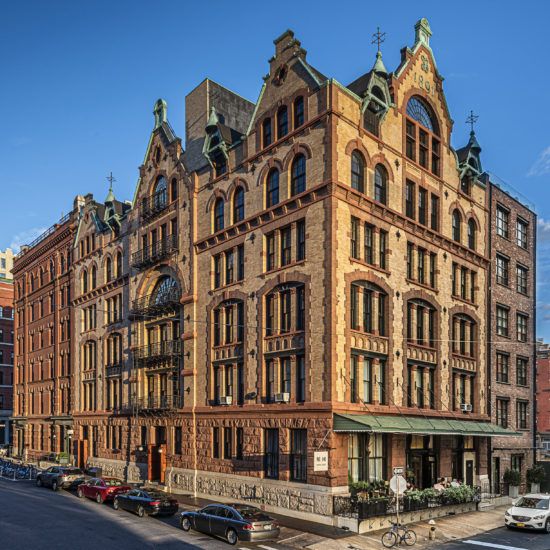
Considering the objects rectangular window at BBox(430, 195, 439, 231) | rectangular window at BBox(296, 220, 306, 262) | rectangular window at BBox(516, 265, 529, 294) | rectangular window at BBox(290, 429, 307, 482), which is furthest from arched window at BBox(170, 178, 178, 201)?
rectangular window at BBox(516, 265, 529, 294)

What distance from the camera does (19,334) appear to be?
2813 inches

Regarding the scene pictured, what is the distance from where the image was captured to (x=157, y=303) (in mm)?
43406

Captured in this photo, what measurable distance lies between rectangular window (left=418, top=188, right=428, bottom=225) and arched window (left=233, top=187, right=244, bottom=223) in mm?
10550

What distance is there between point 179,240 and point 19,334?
3928 cm

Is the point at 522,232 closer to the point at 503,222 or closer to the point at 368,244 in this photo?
the point at 503,222

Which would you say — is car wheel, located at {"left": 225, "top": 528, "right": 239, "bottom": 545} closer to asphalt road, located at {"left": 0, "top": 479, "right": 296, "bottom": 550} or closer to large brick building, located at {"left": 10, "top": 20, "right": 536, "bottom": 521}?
asphalt road, located at {"left": 0, "top": 479, "right": 296, "bottom": 550}

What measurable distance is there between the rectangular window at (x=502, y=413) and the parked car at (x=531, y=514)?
13429 mm

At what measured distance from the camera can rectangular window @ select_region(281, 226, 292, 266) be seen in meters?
32.3

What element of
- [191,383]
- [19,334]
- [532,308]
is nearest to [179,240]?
[191,383]

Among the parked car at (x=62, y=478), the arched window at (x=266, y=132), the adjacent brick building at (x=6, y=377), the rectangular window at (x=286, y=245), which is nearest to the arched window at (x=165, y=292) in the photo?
the rectangular window at (x=286, y=245)

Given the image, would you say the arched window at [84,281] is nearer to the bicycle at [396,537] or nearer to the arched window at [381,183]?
the arched window at [381,183]

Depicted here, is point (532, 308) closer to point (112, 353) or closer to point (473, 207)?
point (473, 207)

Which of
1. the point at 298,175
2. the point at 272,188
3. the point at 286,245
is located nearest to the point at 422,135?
the point at 298,175

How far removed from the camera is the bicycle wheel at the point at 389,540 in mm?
24234
